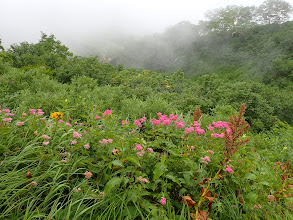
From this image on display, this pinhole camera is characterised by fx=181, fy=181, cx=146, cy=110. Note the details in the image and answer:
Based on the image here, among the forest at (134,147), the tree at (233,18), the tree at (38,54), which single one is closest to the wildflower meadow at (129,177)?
the forest at (134,147)

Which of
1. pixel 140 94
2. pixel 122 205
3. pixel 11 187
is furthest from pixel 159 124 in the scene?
pixel 140 94

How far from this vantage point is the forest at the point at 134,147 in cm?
128

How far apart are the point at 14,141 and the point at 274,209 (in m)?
2.20

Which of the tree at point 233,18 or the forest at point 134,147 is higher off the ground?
the tree at point 233,18

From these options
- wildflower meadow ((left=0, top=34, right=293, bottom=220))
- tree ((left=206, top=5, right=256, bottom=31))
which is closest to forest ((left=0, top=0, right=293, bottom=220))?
wildflower meadow ((left=0, top=34, right=293, bottom=220))

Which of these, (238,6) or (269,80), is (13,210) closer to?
(269,80)

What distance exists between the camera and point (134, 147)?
1.49 meters

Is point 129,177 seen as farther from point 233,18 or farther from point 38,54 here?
point 233,18

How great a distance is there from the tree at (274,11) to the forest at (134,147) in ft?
109

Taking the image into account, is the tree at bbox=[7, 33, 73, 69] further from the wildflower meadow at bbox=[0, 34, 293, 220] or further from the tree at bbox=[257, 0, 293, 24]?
the tree at bbox=[257, 0, 293, 24]

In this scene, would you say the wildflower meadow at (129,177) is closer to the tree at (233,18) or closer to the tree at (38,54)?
the tree at (38,54)

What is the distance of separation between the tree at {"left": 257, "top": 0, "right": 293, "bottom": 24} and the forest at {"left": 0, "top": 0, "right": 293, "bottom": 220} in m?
33.3

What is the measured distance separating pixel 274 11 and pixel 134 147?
4441cm

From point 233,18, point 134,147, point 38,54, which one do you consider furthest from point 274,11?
point 134,147
